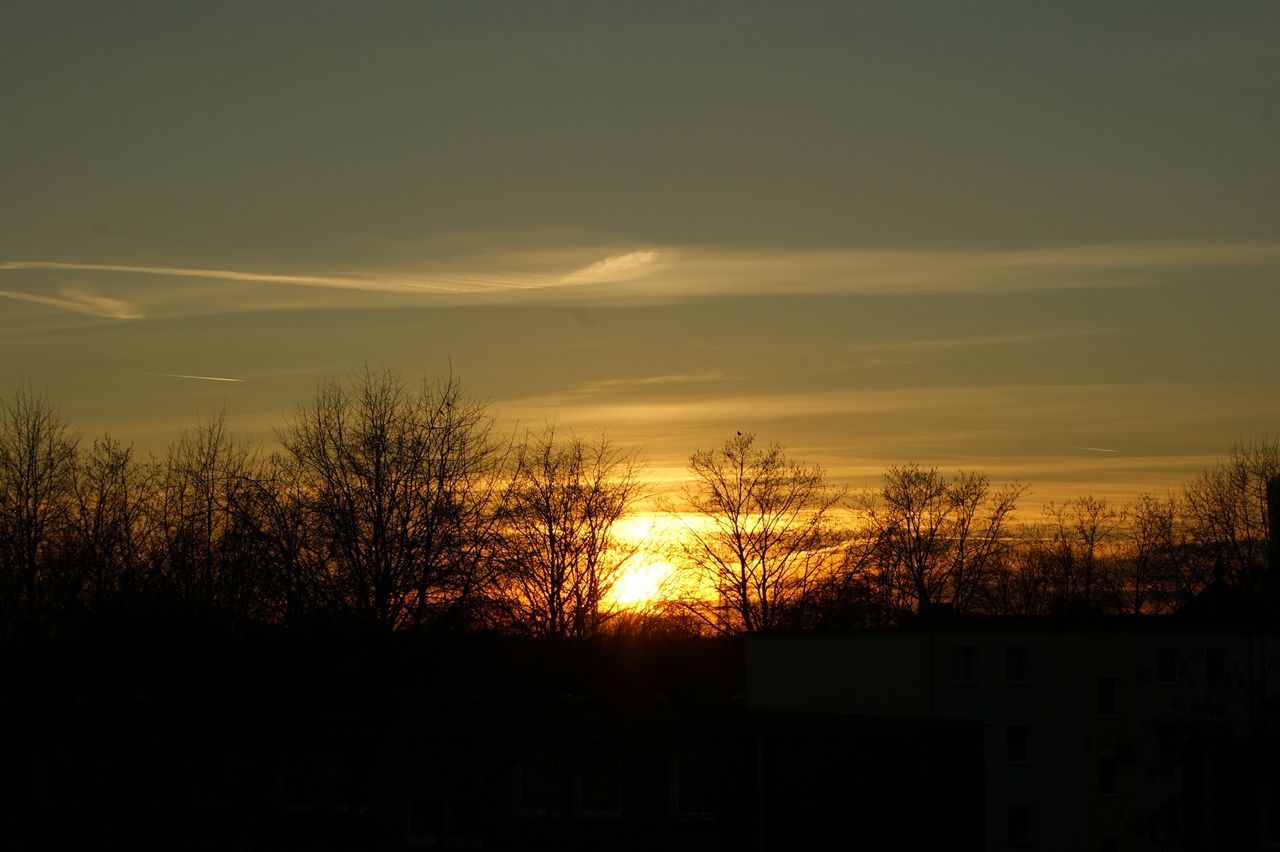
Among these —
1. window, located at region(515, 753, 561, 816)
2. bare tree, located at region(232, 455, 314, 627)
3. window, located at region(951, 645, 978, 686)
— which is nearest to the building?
window, located at region(951, 645, 978, 686)

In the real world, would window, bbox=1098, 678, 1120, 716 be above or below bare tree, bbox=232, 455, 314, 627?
below

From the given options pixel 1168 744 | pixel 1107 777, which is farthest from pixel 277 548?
pixel 1107 777

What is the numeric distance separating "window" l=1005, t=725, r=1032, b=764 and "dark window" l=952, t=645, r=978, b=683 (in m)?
2.41

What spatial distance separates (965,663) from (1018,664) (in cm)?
231

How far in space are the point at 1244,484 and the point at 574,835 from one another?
2586 inches

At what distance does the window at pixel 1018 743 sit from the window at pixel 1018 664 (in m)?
1.71

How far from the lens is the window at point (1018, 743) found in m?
50.5

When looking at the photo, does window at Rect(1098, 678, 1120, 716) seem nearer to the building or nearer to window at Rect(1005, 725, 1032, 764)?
the building

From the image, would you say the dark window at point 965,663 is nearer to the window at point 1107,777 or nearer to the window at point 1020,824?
the window at point 1020,824

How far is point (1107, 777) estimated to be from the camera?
1983 inches

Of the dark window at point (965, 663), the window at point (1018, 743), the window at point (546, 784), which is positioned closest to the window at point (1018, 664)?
the dark window at point (965, 663)

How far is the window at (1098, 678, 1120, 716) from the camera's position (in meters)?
51.8

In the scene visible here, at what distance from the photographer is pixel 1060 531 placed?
7875 cm

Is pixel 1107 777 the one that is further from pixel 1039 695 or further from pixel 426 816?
pixel 426 816
